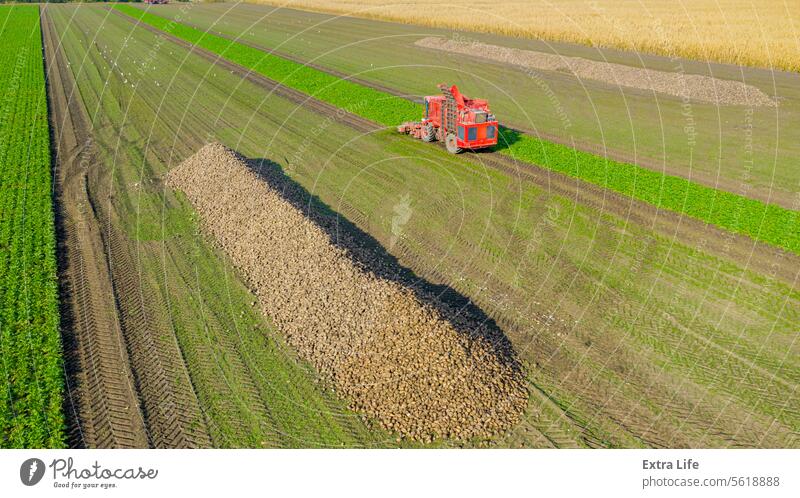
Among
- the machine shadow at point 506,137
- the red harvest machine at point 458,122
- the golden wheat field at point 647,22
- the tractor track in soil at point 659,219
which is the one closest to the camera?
the tractor track in soil at point 659,219

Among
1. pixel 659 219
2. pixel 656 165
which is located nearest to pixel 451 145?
pixel 656 165

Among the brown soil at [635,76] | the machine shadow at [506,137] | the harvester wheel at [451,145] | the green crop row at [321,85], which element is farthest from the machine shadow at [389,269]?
the brown soil at [635,76]

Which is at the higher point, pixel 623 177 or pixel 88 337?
pixel 88 337

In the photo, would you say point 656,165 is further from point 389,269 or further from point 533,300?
point 389,269

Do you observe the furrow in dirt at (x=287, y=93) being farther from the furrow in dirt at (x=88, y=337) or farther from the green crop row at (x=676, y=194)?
the furrow in dirt at (x=88, y=337)

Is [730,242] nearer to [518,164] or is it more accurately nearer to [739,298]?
[739,298]

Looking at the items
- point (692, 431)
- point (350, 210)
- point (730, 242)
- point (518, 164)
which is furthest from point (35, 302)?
point (730, 242)
